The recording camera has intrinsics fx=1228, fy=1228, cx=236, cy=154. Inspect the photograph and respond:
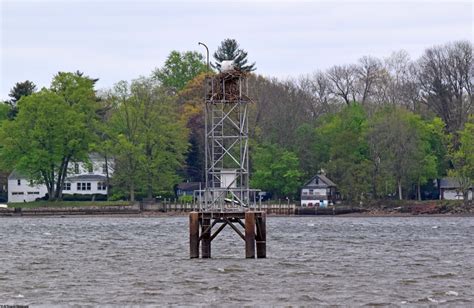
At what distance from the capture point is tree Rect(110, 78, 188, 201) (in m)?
140

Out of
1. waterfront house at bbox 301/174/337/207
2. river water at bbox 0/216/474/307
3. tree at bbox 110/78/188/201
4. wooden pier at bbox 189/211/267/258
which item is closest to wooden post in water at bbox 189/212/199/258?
wooden pier at bbox 189/211/267/258

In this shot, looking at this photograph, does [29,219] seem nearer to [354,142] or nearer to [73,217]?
[73,217]

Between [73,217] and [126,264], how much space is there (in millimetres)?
80481

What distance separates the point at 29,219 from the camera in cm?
12988

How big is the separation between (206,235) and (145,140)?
87.9 metres

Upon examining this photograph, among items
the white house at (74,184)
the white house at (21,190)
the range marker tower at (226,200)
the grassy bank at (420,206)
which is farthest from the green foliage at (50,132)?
the range marker tower at (226,200)

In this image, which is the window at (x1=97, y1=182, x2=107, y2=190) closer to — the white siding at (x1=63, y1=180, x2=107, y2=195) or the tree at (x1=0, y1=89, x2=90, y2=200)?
the white siding at (x1=63, y1=180, x2=107, y2=195)

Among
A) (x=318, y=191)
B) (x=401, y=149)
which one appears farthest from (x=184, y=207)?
(x=401, y=149)

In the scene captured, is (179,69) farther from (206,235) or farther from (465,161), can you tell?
(206,235)

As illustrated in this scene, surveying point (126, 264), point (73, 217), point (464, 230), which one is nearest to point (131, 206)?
point (73, 217)

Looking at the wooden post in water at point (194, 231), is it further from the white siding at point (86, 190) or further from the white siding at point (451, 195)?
the white siding at point (86, 190)

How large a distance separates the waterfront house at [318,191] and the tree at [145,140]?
15.4 meters

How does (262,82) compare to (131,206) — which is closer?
(131,206)

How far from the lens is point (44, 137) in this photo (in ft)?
461
